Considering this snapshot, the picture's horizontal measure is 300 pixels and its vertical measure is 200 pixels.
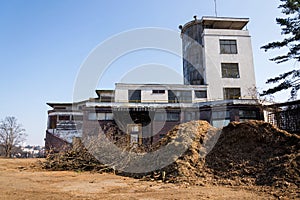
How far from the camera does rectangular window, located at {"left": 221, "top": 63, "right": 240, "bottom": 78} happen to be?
2966 centimetres

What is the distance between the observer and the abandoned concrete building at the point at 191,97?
81.6ft

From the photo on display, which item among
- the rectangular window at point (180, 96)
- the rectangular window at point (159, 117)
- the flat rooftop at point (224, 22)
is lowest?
the rectangular window at point (159, 117)

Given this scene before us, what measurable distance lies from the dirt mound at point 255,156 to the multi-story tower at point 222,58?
20.5m

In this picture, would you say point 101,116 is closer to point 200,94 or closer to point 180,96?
point 180,96

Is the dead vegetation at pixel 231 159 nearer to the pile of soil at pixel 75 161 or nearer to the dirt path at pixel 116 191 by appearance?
the pile of soil at pixel 75 161

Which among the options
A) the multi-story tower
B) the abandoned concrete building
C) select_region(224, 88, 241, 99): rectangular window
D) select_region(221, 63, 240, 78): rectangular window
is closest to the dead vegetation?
the abandoned concrete building

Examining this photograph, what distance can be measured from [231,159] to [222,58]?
82.1ft

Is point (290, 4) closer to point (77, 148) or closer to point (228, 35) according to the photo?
point (228, 35)

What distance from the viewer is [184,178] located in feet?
21.8

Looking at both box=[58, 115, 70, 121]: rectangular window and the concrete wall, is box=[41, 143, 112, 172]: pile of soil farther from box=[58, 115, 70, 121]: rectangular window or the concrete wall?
box=[58, 115, 70, 121]: rectangular window

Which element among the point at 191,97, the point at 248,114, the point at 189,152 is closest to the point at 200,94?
the point at 191,97

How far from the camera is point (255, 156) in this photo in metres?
7.07

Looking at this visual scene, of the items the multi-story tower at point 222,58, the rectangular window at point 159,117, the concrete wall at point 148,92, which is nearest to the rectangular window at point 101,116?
the concrete wall at point 148,92

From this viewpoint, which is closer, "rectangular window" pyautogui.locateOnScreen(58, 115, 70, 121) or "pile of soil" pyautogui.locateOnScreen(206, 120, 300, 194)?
"pile of soil" pyautogui.locateOnScreen(206, 120, 300, 194)
